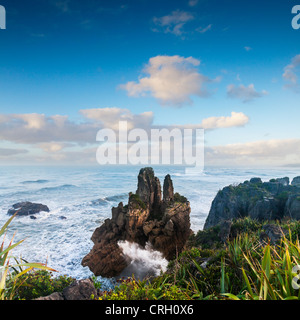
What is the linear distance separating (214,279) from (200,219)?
101 ft

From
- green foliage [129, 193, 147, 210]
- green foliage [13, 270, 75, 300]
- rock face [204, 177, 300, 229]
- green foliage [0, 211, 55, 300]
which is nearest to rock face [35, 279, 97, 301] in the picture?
green foliage [0, 211, 55, 300]

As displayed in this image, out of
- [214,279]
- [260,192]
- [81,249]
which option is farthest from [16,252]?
[260,192]

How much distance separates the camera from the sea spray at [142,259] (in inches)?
674

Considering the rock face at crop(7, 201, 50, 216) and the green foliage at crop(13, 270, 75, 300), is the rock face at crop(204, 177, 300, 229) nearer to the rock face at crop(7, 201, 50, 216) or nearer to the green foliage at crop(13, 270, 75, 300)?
the green foliage at crop(13, 270, 75, 300)

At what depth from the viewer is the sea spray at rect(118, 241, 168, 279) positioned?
1712cm

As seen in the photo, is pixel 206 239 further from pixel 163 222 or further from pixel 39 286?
pixel 39 286

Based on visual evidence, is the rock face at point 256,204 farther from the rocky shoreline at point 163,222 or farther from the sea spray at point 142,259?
the sea spray at point 142,259

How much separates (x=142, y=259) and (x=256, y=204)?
14.8 m

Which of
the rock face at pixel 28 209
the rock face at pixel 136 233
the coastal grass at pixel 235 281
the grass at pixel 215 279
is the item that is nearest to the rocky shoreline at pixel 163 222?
the rock face at pixel 136 233

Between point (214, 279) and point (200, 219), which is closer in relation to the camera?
point (214, 279)

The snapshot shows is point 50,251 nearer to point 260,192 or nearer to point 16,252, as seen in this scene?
point 16,252

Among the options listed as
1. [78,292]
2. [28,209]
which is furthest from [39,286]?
[28,209]

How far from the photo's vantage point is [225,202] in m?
26.8
